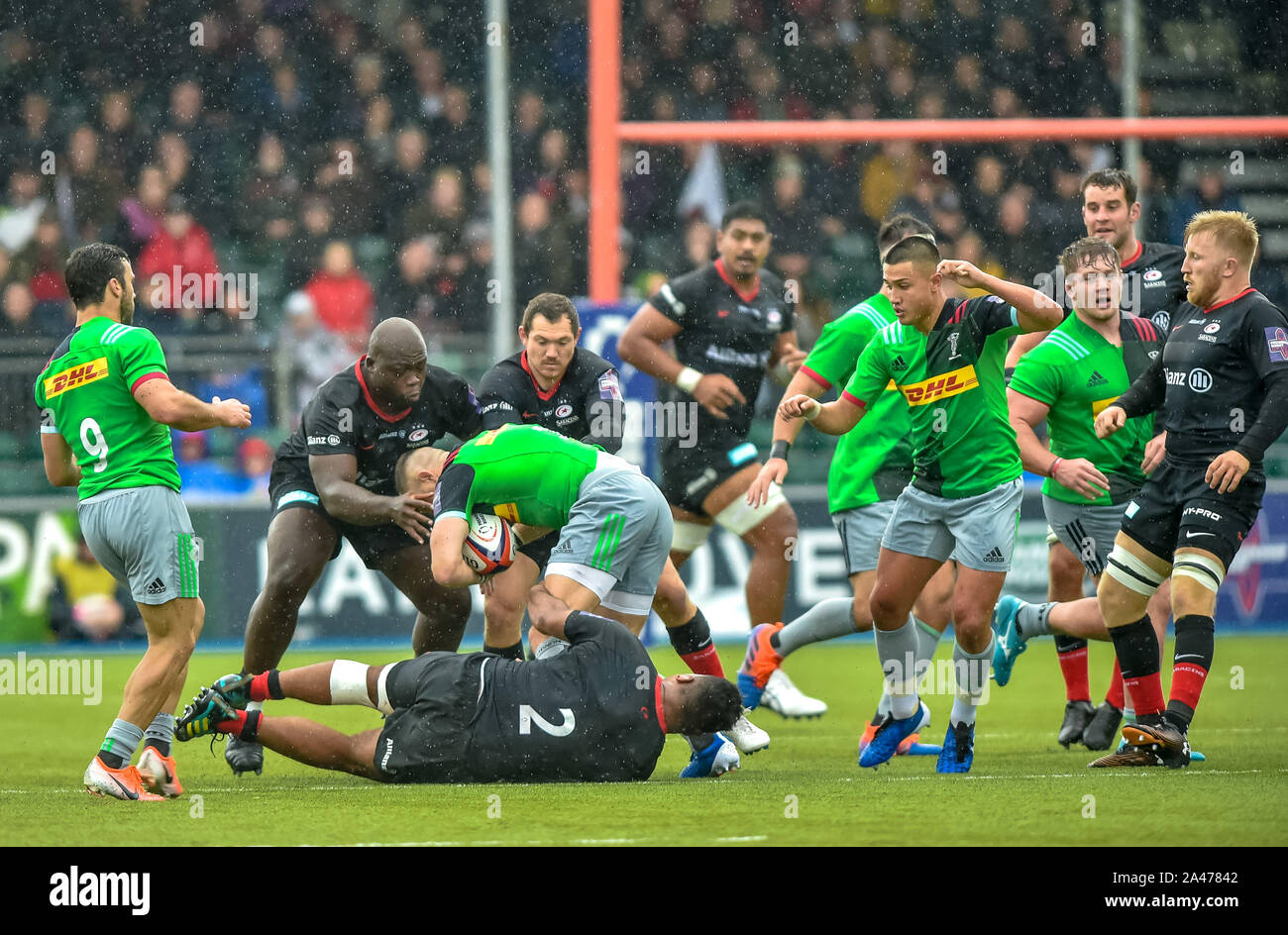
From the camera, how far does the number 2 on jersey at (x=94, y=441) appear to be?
6.04m

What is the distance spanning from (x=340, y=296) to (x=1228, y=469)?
887 centimetres

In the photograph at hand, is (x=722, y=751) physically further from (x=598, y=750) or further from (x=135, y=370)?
(x=135, y=370)

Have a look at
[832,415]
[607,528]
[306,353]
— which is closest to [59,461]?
[607,528]

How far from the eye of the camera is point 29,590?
11.8 m

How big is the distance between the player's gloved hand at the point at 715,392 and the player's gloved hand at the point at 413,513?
2097 millimetres

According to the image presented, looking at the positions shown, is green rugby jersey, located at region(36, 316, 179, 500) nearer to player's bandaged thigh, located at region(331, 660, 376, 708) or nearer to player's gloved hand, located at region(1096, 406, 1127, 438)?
player's bandaged thigh, located at region(331, 660, 376, 708)

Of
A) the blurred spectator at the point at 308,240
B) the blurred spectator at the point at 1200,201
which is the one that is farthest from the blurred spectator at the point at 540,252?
the blurred spectator at the point at 1200,201

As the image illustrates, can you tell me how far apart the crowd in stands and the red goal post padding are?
2.66m

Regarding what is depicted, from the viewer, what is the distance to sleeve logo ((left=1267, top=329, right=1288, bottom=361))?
607 cm

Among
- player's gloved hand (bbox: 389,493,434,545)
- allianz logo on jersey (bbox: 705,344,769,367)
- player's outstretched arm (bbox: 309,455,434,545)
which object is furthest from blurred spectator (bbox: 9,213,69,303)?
player's gloved hand (bbox: 389,493,434,545)

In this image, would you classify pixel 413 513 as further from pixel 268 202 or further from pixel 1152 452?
pixel 268 202

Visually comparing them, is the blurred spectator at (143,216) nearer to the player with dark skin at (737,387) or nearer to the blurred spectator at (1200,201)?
the player with dark skin at (737,387)
